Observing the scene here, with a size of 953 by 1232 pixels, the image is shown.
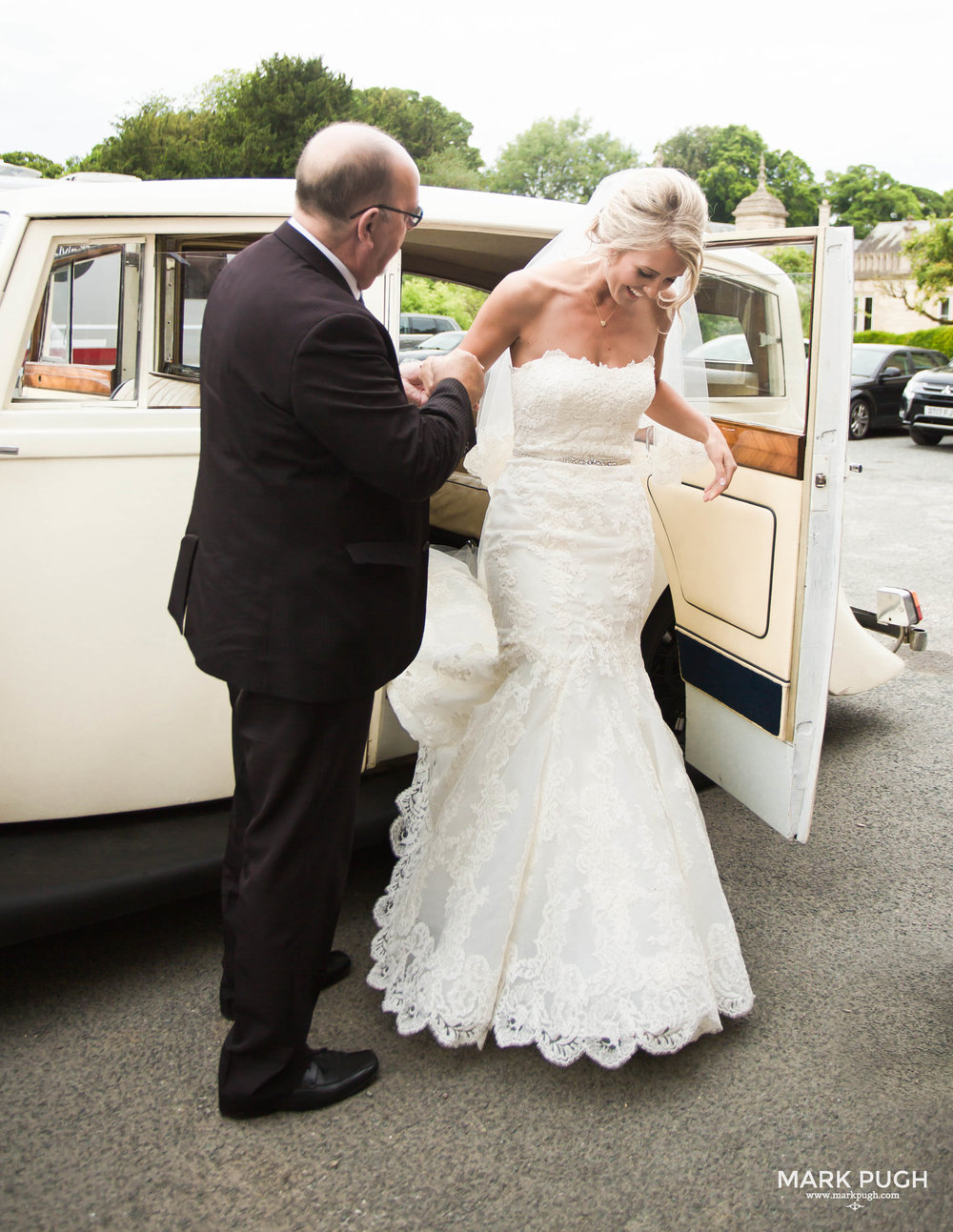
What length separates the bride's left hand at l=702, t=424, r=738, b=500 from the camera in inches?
122

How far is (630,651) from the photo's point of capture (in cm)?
289

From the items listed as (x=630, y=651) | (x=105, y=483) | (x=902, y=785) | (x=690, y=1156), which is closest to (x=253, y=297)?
(x=105, y=483)

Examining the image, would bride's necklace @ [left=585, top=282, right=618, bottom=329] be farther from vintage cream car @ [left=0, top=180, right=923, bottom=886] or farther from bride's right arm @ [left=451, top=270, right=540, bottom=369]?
vintage cream car @ [left=0, top=180, right=923, bottom=886]

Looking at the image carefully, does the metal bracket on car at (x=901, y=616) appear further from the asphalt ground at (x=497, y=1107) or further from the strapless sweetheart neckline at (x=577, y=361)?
the strapless sweetheart neckline at (x=577, y=361)

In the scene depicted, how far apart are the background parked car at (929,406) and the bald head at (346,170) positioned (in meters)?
16.3

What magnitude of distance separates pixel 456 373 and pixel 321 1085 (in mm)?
1705

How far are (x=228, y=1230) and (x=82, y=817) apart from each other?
1236 mm

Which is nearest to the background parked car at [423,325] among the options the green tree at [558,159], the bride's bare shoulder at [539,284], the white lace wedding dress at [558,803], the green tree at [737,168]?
the bride's bare shoulder at [539,284]

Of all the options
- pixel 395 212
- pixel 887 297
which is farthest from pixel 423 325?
pixel 887 297

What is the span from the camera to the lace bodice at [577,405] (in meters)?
2.80

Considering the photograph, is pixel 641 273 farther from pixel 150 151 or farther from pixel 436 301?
pixel 150 151

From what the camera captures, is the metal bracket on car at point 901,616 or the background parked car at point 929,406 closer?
the metal bracket on car at point 901,616

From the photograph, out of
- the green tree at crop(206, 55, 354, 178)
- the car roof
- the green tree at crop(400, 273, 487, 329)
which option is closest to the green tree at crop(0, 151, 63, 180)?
the green tree at crop(206, 55, 354, 178)

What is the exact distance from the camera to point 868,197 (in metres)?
91.6
